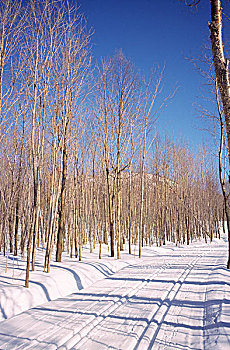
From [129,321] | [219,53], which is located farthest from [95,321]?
[219,53]

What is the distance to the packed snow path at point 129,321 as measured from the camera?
3.08 meters

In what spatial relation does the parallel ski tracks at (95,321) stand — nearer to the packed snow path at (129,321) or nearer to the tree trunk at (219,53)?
the packed snow path at (129,321)

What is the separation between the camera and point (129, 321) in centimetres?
374

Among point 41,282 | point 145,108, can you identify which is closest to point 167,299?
point 41,282

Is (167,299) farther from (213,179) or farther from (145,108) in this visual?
(213,179)

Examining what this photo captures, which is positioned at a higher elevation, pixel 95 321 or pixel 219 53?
pixel 219 53

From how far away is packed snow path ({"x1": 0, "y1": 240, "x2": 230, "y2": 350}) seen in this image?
3.08 m

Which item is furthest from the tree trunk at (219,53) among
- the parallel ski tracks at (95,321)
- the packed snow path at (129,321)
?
the parallel ski tracks at (95,321)

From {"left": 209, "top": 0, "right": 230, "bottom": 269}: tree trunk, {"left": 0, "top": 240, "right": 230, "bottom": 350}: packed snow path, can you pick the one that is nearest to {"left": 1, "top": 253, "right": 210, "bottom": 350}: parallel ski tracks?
{"left": 0, "top": 240, "right": 230, "bottom": 350}: packed snow path

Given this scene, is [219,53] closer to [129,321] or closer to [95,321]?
[129,321]

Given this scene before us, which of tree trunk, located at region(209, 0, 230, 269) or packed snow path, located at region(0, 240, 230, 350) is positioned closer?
packed snow path, located at region(0, 240, 230, 350)

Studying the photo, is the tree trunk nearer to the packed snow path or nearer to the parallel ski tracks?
the packed snow path

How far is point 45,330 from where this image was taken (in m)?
3.46

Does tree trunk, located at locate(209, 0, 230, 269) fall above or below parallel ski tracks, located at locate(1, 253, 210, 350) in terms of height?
above
